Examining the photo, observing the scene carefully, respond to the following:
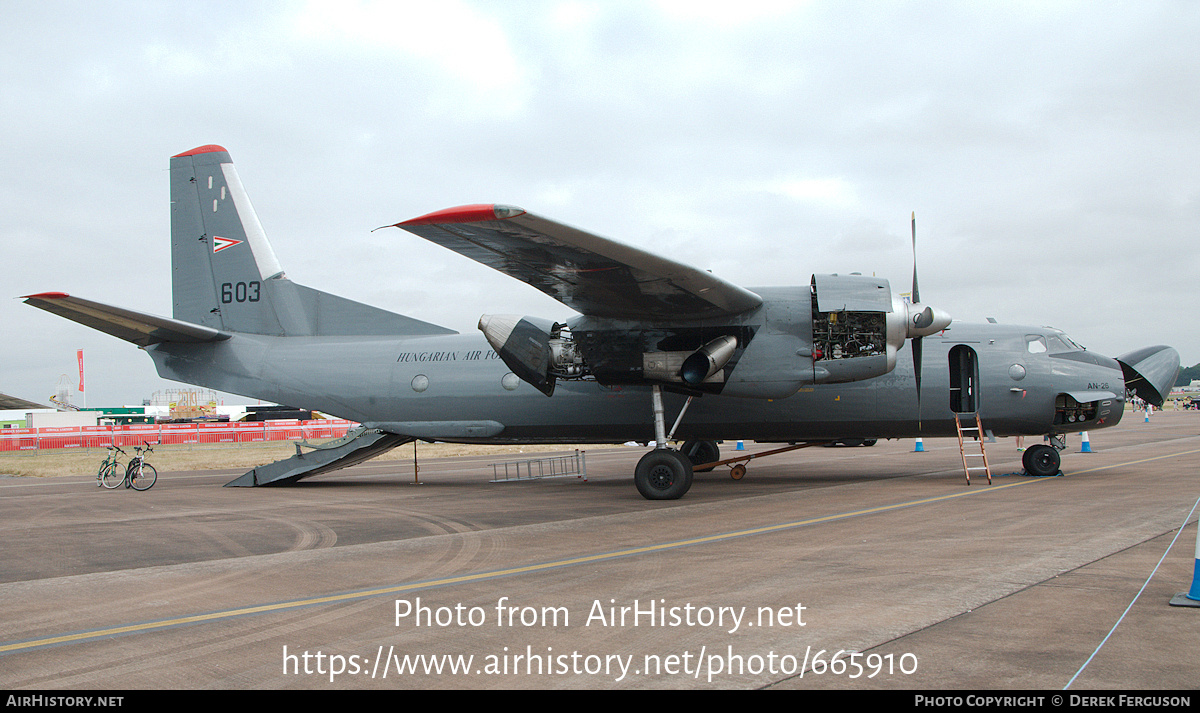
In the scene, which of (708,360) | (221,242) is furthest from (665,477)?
(221,242)

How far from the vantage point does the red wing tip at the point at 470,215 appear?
9.58m

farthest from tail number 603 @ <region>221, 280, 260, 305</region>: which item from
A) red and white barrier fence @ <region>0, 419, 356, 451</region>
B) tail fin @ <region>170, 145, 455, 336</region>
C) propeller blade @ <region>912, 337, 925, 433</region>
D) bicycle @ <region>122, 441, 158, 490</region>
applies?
red and white barrier fence @ <region>0, 419, 356, 451</region>

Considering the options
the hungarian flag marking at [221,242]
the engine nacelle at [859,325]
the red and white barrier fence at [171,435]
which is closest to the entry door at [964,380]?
the engine nacelle at [859,325]

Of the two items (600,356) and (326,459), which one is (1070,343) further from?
(326,459)

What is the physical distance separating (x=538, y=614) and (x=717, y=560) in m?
2.55

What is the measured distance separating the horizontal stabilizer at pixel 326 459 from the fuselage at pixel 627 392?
0.51 metres

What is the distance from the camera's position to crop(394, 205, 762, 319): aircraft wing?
33.0 ft

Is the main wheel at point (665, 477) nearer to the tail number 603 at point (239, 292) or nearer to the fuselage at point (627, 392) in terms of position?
the fuselage at point (627, 392)

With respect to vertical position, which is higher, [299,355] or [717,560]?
[299,355]

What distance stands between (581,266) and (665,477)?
4.12 meters

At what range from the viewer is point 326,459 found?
714 inches

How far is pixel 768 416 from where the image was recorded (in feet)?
51.5

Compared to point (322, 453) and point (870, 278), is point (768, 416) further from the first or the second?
point (322, 453)
